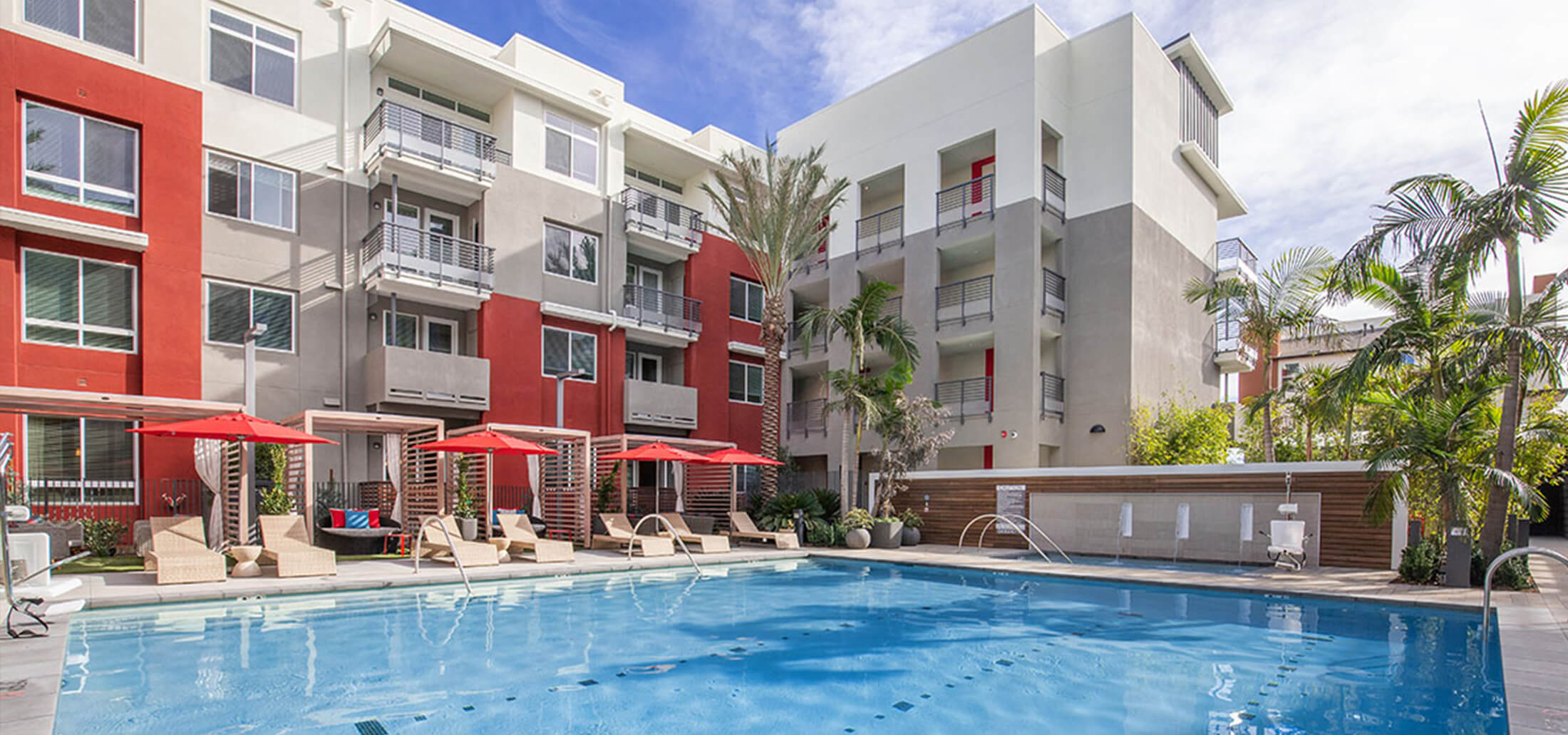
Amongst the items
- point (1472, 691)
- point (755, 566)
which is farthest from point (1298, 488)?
point (755, 566)

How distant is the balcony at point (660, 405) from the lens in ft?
74.7

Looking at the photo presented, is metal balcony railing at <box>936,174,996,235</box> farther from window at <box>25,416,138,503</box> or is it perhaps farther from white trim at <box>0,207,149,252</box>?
window at <box>25,416,138,503</box>

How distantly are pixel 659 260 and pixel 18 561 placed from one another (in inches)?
725

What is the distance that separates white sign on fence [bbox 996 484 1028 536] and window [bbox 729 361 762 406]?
10635 mm

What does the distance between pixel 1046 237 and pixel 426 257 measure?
1590cm

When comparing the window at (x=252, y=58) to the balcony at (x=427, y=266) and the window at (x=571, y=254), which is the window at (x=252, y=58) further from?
the window at (x=571, y=254)

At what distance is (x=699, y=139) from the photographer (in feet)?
88.0

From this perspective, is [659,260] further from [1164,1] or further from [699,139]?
[1164,1]

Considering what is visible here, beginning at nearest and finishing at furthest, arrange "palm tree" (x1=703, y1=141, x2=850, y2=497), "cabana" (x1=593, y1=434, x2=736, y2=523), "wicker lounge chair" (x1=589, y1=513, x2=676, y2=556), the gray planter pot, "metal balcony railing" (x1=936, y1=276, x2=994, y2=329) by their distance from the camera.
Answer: "wicker lounge chair" (x1=589, y1=513, x2=676, y2=556) → the gray planter pot → "cabana" (x1=593, y1=434, x2=736, y2=523) → "palm tree" (x1=703, y1=141, x2=850, y2=497) → "metal balcony railing" (x1=936, y1=276, x2=994, y2=329)

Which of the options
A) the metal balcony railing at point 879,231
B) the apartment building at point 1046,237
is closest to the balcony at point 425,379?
the apartment building at point 1046,237

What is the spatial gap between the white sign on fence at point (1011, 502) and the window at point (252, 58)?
17.8 meters

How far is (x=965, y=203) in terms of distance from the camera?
2350 centimetres

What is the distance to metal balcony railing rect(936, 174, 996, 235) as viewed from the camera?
75.1ft

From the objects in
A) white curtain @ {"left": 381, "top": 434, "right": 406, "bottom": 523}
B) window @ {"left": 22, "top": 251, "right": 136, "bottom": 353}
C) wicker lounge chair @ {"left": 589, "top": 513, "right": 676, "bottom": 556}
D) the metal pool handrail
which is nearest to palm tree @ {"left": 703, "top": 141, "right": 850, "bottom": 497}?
wicker lounge chair @ {"left": 589, "top": 513, "right": 676, "bottom": 556}
